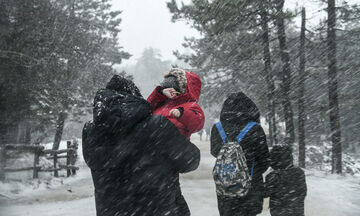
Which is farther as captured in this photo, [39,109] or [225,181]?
[39,109]

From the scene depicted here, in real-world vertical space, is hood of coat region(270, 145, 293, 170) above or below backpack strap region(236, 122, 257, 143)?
below

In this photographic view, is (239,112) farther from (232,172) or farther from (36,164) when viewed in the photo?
(36,164)

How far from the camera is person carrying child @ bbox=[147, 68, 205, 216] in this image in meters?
2.18

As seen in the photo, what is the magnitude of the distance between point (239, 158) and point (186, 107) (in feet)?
3.65

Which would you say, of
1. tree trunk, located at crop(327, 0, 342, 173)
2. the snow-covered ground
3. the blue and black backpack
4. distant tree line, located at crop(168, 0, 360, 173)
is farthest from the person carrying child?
tree trunk, located at crop(327, 0, 342, 173)

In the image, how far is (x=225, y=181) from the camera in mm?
2986

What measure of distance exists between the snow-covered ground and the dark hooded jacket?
4.23 m

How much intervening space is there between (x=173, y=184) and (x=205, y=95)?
17.9 meters

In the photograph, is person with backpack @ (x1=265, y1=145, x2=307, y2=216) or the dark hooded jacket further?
person with backpack @ (x1=265, y1=145, x2=307, y2=216)

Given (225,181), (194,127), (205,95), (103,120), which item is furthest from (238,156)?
(205,95)

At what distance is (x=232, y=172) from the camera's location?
9.75 feet

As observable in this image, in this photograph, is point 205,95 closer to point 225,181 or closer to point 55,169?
point 55,169

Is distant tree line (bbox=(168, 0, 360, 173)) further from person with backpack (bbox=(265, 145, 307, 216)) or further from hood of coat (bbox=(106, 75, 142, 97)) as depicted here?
hood of coat (bbox=(106, 75, 142, 97))

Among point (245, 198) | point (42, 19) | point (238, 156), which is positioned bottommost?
point (245, 198)
